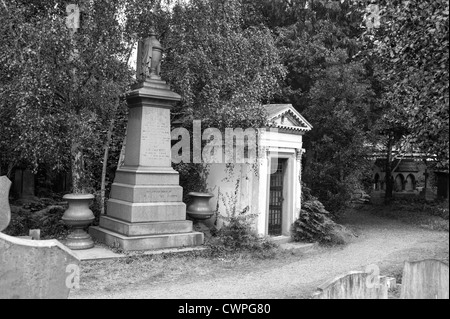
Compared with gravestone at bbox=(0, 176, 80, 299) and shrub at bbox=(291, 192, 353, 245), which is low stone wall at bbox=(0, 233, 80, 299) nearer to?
gravestone at bbox=(0, 176, 80, 299)

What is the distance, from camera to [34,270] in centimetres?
379

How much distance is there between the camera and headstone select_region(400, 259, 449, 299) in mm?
3318

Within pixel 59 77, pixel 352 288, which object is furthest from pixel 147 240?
pixel 352 288

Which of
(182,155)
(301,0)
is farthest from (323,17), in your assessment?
(182,155)

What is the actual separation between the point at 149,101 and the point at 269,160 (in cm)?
382

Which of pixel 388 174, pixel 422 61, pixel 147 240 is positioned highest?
pixel 422 61

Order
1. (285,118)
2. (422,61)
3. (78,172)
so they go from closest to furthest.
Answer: (422,61)
(78,172)
(285,118)

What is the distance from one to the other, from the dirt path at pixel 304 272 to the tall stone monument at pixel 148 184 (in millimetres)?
1912

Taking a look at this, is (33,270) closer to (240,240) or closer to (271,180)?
(240,240)

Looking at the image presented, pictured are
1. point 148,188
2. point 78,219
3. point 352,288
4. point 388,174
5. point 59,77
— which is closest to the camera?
point 352,288

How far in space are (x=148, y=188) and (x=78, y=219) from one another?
5.40 ft

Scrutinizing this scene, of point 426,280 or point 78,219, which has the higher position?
point 426,280

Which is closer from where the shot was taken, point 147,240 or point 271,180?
point 147,240

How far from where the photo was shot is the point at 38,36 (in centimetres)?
969
